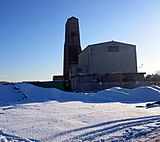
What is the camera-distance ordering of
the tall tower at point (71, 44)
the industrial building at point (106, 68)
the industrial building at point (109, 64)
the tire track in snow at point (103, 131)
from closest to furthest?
the tire track in snow at point (103, 131)
the industrial building at point (106, 68)
the industrial building at point (109, 64)
the tall tower at point (71, 44)

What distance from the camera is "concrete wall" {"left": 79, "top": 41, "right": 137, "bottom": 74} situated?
127 feet

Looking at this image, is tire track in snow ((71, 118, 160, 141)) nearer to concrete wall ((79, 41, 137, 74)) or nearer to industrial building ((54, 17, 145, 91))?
industrial building ((54, 17, 145, 91))

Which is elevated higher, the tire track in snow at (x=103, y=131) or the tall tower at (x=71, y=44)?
the tall tower at (x=71, y=44)

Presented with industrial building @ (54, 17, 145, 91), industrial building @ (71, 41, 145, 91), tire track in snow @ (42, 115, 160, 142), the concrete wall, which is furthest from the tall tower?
tire track in snow @ (42, 115, 160, 142)

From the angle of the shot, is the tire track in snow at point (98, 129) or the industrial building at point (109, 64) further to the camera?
the industrial building at point (109, 64)

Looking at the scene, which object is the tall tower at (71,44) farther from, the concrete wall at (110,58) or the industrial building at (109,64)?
the concrete wall at (110,58)

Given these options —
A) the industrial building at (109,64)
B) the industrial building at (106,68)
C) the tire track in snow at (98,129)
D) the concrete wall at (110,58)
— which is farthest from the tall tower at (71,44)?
the tire track in snow at (98,129)

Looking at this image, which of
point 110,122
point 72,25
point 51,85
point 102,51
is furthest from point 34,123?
point 72,25

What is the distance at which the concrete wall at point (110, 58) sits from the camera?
3859 centimetres

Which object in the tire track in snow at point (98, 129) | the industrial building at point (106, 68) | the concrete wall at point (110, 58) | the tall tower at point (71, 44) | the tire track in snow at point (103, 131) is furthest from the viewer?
the tall tower at point (71, 44)

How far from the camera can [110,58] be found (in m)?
38.6

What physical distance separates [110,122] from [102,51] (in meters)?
31.4

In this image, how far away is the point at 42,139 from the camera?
18.4 ft

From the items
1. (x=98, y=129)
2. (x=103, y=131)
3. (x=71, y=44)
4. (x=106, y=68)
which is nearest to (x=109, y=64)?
(x=106, y=68)
